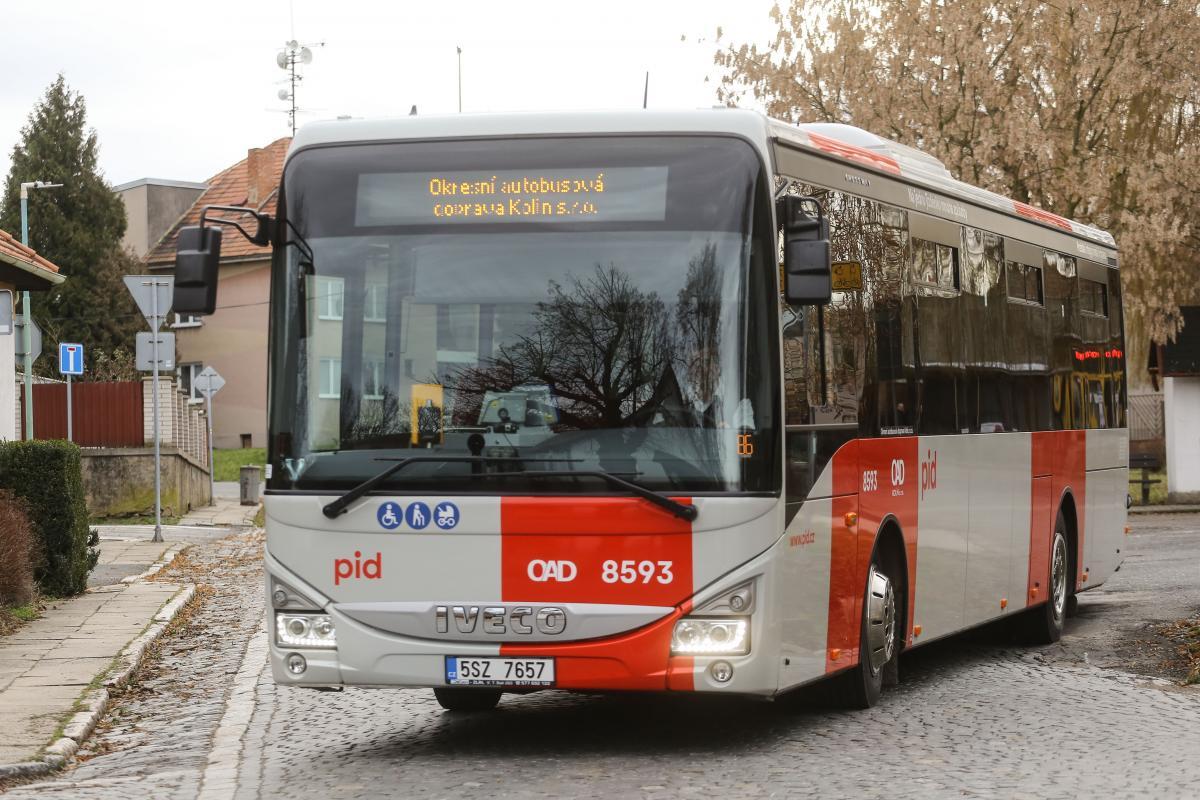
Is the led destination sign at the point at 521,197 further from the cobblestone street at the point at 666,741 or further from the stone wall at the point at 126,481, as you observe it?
the stone wall at the point at 126,481

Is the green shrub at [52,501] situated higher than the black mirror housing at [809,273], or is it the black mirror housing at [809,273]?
the black mirror housing at [809,273]

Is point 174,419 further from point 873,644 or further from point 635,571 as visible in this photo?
point 635,571

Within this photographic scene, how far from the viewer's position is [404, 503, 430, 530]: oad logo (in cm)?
891

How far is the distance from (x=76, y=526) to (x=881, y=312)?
10268 millimetres

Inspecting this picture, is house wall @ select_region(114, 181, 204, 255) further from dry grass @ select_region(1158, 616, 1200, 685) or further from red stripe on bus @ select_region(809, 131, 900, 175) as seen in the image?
red stripe on bus @ select_region(809, 131, 900, 175)

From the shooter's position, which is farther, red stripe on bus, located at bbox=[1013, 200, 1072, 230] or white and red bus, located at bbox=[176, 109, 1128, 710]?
red stripe on bus, located at bbox=[1013, 200, 1072, 230]

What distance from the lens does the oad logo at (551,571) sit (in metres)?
8.77

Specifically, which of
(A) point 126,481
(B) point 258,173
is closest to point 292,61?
(B) point 258,173

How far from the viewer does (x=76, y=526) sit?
18.5 metres

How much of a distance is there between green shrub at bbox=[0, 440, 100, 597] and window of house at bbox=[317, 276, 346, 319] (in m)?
9.19

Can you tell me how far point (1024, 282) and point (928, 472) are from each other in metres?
2.92

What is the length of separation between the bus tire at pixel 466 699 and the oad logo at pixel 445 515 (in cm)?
194

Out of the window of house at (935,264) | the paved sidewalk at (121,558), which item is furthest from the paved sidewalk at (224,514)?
the window of house at (935,264)

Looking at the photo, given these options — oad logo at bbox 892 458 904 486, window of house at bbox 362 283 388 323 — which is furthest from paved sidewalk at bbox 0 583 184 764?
oad logo at bbox 892 458 904 486
